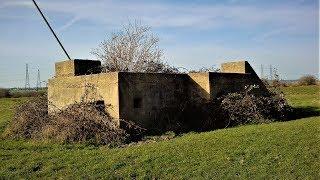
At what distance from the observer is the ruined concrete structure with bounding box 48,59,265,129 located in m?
12.3

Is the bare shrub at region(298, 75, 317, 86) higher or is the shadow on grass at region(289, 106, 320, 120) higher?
the bare shrub at region(298, 75, 317, 86)

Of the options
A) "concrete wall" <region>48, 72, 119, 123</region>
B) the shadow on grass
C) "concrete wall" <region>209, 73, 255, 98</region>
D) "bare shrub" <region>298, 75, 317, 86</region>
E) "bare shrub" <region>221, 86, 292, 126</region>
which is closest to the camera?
"concrete wall" <region>48, 72, 119, 123</region>

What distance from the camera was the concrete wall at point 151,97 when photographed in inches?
482

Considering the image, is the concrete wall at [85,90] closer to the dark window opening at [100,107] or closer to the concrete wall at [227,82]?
the dark window opening at [100,107]

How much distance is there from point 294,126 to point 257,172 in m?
4.19

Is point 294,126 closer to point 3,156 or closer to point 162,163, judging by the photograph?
point 162,163

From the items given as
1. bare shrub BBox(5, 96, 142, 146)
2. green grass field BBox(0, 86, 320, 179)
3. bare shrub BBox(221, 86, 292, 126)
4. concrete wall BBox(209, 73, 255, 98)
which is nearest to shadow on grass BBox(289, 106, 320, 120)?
bare shrub BBox(221, 86, 292, 126)

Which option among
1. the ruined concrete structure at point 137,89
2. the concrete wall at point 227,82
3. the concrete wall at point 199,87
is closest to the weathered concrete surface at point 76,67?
the ruined concrete structure at point 137,89

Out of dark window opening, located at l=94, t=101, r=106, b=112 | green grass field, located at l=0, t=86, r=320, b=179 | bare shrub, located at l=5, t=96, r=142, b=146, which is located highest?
dark window opening, located at l=94, t=101, r=106, b=112

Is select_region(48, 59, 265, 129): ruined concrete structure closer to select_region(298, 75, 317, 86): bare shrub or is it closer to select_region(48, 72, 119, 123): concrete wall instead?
select_region(48, 72, 119, 123): concrete wall

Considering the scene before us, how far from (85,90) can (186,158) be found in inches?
208

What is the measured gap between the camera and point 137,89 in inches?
495

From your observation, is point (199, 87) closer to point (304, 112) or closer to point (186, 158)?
point (186, 158)

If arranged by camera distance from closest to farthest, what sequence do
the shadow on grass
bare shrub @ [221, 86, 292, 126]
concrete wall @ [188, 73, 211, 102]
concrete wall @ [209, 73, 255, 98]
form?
bare shrub @ [221, 86, 292, 126]
concrete wall @ [188, 73, 211, 102]
concrete wall @ [209, 73, 255, 98]
the shadow on grass
